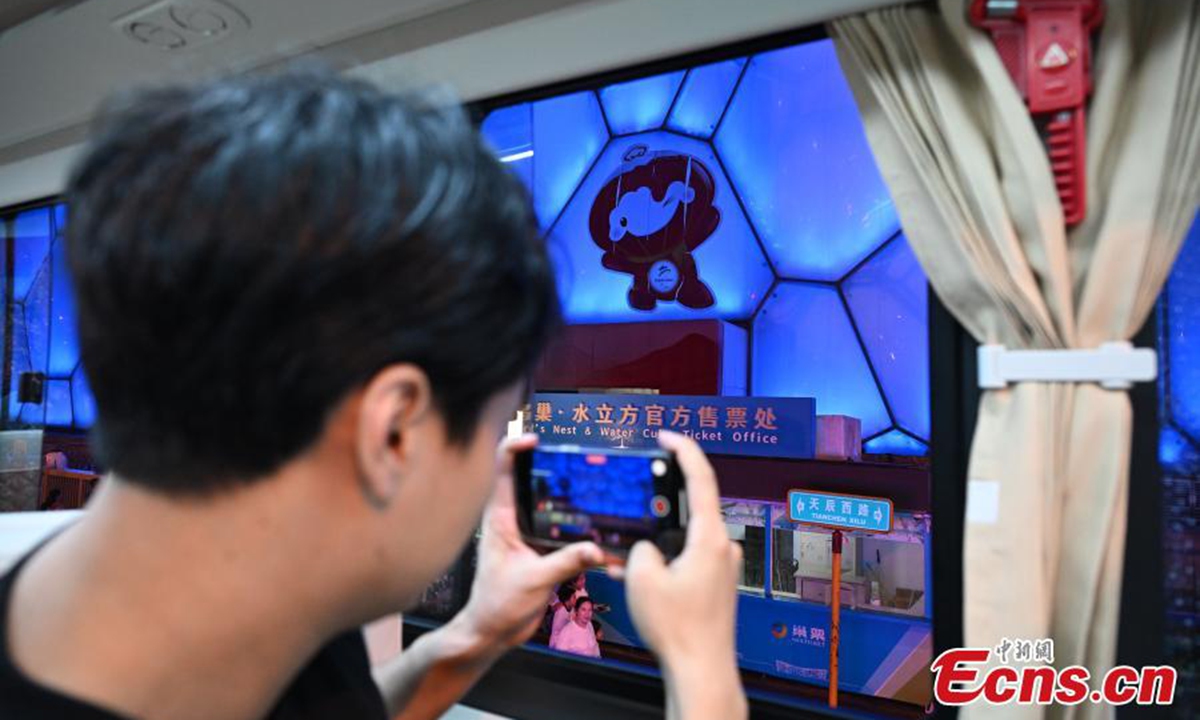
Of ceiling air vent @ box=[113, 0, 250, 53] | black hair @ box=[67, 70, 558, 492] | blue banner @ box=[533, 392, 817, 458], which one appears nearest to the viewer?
black hair @ box=[67, 70, 558, 492]

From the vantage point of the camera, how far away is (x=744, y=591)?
2328 millimetres

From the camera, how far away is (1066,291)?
100cm

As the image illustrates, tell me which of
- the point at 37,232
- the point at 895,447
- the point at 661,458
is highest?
the point at 37,232

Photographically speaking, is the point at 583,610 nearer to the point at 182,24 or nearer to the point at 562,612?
the point at 562,612

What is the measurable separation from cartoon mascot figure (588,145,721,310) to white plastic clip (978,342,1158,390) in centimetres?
128

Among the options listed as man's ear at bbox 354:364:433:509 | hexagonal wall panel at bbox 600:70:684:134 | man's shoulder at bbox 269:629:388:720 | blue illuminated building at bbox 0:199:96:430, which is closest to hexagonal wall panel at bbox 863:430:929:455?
hexagonal wall panel at bbox 600:70:684:134

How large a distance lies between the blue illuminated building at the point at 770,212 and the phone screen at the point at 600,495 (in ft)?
5.07

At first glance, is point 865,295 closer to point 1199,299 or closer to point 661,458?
point 1199,299

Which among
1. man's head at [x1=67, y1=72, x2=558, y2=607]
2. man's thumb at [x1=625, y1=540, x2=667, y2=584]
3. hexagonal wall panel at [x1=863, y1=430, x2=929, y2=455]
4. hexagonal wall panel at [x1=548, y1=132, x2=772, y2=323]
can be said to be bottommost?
hexagonal wall panel at [x1=863, y1=430, x2=929, y2=455]

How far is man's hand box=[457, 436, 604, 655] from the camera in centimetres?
66

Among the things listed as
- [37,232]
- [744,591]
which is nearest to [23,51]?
[37,232]

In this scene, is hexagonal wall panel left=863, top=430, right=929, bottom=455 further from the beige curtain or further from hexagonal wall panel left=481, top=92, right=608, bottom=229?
hexagonal wall panel left=481, top=92, right=608, bottom=229

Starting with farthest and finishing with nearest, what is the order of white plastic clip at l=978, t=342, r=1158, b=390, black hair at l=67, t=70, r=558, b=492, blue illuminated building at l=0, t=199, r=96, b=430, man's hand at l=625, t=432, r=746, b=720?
blue illuminated building at l=0, t=199, r=96, b=430, white plastic clip at l=978, t=342, r=1158, b=390, man's hand at l=625, t=432, r=746, b=720, black hair at l=67, t=70, r=558, b=492

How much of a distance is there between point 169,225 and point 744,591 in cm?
227
